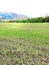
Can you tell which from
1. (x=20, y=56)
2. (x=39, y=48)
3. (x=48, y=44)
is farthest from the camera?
(x=48, y=44)

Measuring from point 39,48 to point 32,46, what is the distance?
0.40 metres

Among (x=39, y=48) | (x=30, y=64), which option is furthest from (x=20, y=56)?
(x=39, y=48)

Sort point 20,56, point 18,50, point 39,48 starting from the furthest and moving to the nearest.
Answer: point 39,48, point 18,50, point 20,56

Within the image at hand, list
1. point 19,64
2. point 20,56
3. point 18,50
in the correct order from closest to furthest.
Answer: point 19,64
point 20,56
point 18,50

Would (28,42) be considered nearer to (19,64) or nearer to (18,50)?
(18,50)

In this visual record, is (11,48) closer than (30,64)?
No

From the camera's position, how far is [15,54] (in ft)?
27.4

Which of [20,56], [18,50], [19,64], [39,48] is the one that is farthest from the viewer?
[39,48]

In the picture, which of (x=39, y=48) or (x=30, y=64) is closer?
(x=30, y=64)

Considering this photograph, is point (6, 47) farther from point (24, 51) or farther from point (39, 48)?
point (39, 48)

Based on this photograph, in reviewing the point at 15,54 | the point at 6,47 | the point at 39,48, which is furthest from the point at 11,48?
the point at 39,48

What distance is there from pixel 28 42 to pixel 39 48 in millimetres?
1215

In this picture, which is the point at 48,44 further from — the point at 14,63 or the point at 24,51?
the point at 14,63

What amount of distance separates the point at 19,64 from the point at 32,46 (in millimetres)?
2718
